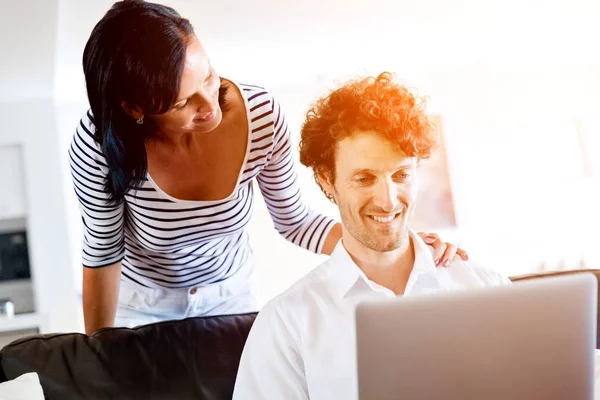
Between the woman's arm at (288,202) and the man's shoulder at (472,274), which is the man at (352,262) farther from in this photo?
the woman's arm at (288,202)

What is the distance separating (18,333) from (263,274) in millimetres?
1952

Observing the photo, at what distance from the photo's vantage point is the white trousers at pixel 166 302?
6.48 feet

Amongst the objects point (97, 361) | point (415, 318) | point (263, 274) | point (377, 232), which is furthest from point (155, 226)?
point (263, 274)

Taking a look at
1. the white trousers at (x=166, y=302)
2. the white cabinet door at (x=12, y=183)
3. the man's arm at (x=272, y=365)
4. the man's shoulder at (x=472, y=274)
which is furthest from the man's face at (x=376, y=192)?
the white cabinet door at (x=12, y=183)

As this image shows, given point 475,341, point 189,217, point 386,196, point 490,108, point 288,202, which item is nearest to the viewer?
point 475,341

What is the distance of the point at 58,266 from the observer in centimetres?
536

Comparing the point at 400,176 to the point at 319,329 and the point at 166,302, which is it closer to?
the point at 319,329

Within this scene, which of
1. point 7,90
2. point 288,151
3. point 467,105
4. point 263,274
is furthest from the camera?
point 467,105

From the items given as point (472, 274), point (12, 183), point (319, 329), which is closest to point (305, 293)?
point (319, 329)

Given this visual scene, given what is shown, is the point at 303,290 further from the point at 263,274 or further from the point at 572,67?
the point at 572,67

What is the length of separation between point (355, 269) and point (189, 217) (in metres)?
0.46

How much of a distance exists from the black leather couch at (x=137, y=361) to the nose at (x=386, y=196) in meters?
0.47

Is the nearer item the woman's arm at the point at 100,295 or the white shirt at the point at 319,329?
the white shirt at the point at 319,329

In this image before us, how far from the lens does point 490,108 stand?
6.79 meters
